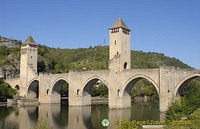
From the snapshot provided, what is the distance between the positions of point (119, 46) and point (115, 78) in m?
5.73

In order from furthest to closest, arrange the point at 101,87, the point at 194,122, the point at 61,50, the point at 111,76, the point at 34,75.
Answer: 1. the point at 61,50
2. the point at 101,87
3. the point at 34,75
4. the point at 111,76
5. the point at 194,122

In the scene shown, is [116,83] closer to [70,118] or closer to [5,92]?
[70,118]

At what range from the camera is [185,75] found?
37.2m

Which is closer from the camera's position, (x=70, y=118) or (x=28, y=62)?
(x=70, y=118)

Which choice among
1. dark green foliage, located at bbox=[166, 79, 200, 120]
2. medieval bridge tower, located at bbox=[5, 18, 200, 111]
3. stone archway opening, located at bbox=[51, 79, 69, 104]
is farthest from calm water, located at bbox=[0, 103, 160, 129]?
stone archway opening, located at bbox=[51, 79, 69, 104]

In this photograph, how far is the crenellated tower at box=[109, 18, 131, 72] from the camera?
1726 inches

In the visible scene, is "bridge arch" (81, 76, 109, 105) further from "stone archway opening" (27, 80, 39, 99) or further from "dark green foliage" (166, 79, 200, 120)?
"dark green foliage" (166, 79, 200, 120)

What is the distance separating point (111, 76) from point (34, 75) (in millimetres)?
22911

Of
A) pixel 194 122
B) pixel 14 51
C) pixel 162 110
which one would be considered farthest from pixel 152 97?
pixel 194 122

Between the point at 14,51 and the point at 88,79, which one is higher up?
the point at 14,51

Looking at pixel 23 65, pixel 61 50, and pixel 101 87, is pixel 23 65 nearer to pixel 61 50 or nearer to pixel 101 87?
pixel 101 87

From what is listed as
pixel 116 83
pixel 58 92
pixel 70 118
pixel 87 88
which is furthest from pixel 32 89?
pixel 70 118

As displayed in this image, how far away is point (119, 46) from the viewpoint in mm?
44594

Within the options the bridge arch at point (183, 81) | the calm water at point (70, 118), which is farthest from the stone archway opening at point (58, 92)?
the bridge arch at point (183, 81)
